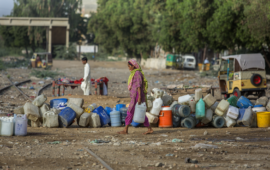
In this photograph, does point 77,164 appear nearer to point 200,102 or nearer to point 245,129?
point 200,102

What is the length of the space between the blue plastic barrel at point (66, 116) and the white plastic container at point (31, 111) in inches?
21.6

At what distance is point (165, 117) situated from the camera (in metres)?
9.40

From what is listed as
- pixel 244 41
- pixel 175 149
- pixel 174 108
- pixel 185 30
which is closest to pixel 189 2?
pixel 185 30

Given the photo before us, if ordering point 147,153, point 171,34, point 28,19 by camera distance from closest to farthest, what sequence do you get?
point 147,153 → point 171,34 → point 28,19

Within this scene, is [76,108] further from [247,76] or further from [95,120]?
[247,76]

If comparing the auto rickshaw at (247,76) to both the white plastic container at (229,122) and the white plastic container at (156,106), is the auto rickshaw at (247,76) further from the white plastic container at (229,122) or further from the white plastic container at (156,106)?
the white plastic container at (156,106)

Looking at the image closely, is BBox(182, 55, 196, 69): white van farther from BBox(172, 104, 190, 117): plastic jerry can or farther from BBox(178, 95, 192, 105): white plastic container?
BBox(172, 104, 190, 117): plastic jerry can

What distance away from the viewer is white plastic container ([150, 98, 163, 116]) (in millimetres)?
9281

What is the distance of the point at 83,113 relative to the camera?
9.35 metres

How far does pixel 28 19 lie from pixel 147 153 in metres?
50.2

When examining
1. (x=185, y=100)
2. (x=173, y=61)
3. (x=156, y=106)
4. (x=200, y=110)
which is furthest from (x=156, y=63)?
(x=200, y=110)

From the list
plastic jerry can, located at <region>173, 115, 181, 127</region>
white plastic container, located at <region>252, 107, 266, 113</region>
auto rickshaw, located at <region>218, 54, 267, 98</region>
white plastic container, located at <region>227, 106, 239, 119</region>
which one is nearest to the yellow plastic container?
white plastic container, located at <region>252, 107, 266, 113</region>

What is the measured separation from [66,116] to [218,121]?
3.77 metres

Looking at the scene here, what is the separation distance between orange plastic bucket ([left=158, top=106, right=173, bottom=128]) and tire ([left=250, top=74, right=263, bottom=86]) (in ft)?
21.8
